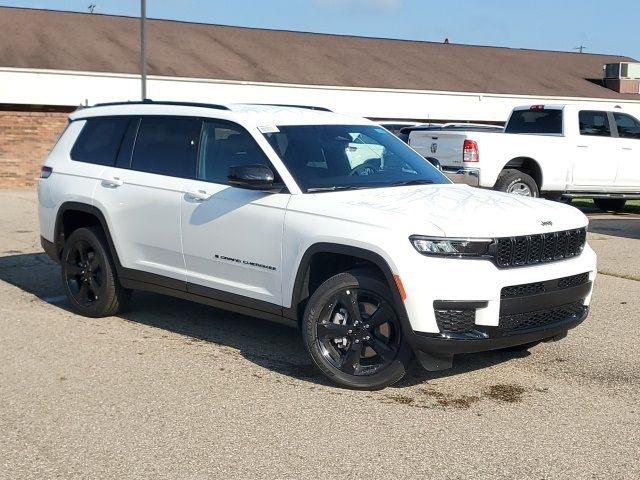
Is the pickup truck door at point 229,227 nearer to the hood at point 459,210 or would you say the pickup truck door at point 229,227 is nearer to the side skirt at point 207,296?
the side skirt at point 207,296

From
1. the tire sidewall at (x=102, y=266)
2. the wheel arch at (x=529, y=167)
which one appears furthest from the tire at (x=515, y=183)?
the tire sidewall at (x=102, y=266)

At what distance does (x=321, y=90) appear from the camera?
3034cm

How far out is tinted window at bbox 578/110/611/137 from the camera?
55.5ft

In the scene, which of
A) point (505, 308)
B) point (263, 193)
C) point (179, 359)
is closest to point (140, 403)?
point (179, 359)

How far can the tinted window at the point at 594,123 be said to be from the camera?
16.9 meters

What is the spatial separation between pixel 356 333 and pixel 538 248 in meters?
1.32

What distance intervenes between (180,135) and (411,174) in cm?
190

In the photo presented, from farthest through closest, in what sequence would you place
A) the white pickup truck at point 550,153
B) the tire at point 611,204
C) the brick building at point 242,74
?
the brick building at point 242,74
the tire at point 611,204
the white pickup truck at point 550,153

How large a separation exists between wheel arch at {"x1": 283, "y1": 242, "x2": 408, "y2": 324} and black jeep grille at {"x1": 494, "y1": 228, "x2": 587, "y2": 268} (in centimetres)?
77

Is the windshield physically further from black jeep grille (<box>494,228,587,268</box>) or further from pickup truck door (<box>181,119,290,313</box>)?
black jeep grille (<box>494,228,587,268</box>)

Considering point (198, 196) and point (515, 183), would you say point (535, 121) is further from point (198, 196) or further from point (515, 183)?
point (198, 196)

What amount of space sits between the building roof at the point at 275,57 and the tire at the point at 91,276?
18.9 m

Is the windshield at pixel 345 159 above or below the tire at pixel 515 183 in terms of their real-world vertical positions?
above

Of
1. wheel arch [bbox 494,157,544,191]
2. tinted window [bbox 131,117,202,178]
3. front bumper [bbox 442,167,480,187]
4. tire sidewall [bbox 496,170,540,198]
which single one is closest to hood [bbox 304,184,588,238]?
tinted window [bbox 131,117,202,178]
